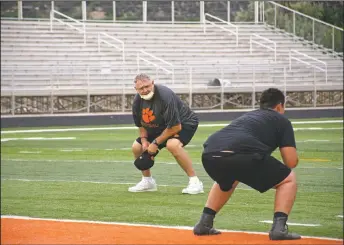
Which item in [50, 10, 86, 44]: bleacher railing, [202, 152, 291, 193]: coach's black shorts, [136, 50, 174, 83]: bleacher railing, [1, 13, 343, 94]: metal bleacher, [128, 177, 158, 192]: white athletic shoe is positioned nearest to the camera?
[202, 152, 291, 193]: coach's black shorts

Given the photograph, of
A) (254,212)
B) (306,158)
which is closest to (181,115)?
(254,212)

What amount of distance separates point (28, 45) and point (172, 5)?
23.6 feet

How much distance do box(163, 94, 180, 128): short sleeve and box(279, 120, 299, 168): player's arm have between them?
380cm

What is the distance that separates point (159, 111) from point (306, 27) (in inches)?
1168

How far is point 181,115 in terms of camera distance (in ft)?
46.3

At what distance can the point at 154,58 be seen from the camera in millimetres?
41000

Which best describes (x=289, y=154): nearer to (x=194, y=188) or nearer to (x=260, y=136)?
(x=260, y=136)

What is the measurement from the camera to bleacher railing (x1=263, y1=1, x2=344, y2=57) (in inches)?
1646

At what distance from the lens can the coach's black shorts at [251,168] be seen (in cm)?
982

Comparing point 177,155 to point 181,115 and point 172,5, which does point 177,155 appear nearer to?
point 181,115

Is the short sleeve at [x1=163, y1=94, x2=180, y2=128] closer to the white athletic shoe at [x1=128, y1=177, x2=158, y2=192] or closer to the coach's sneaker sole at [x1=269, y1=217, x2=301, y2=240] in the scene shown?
the white athletic shoe at [x1=128, y1=177, x2=158, y2=192]

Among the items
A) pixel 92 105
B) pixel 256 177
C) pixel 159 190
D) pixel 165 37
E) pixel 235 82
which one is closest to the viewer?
pixel 256 177

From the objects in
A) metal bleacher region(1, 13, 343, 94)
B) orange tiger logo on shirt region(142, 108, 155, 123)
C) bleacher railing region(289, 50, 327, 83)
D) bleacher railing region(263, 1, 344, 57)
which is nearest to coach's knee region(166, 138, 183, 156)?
orange tiger logo on shirt region(142, 108, 155, 123)

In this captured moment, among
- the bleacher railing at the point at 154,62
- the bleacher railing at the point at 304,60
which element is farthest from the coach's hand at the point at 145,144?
the bleacher railing at the point at 304,60
